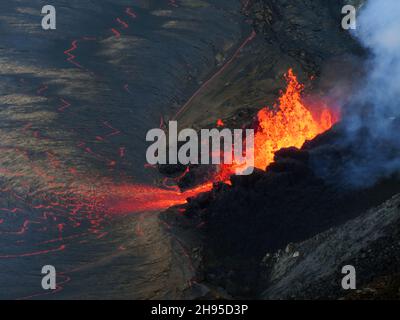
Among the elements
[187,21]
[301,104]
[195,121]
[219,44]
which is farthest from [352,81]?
[187,21]

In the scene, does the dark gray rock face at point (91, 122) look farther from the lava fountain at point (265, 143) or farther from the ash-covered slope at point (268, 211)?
the ash-covered slope at point (268, 211)

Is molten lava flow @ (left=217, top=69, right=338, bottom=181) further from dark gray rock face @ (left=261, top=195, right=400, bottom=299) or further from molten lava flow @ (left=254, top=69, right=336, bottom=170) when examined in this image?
dark gray rock face @ (left=261, top=195, right=400, bottom=299)

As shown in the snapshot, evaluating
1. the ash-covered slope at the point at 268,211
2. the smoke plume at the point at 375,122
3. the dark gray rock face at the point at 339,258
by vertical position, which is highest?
the smoke plume at the point at 375,122

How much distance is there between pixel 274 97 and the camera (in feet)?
91.3

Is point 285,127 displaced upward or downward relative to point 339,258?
upward

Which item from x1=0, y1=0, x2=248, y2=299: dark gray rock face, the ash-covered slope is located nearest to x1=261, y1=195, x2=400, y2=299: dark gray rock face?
the ash-covered slope

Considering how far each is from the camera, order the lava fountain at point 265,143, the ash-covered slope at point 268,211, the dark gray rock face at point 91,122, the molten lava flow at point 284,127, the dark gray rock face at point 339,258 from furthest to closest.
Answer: the molten lava flow at point 284,127 → the lava fountain at point 265,143 → the dark gray rock face at point 91,122 → the ash-covered slope at point 268,211 → the dark gray rock face at point 339,258

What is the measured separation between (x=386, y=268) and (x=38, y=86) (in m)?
26.2

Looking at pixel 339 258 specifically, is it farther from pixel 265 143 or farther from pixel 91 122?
pixel 91 122

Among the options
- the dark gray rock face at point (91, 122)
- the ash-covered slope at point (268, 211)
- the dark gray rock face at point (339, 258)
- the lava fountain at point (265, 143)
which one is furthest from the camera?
the lava fountain at point (265, 143)

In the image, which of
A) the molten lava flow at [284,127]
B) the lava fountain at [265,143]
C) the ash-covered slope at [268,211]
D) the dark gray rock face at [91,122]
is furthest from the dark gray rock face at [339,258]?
the molten lava flow at [284,127]

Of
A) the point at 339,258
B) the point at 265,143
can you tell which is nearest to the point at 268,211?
the point at 339,258

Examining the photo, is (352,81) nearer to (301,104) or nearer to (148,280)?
(301,104)

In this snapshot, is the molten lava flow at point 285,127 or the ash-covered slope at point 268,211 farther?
the molten lava flow at point 285,127
